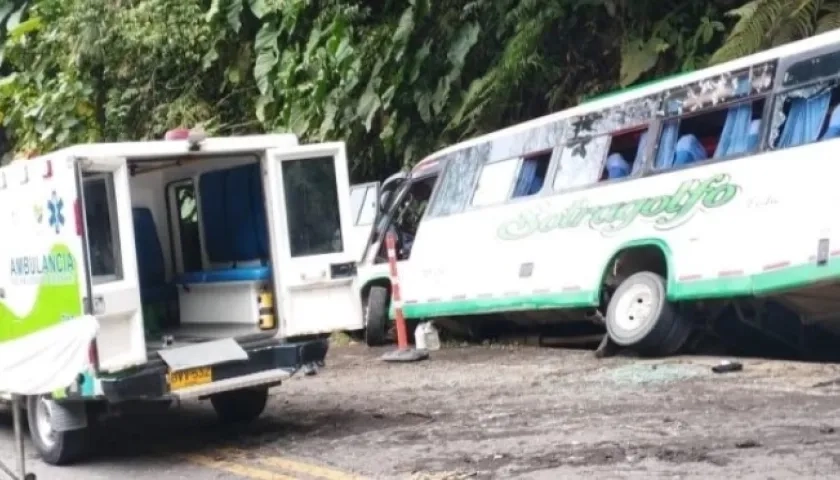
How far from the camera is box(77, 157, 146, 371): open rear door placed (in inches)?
321

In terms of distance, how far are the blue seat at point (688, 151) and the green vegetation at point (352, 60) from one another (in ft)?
5.41

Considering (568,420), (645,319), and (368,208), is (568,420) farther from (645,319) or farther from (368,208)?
(368,208)

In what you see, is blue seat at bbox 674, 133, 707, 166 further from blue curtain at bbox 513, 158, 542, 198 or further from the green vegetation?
blue curtain at bbox 513, 158, 542, 198

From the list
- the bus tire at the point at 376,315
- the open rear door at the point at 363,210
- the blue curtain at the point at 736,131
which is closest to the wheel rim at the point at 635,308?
the blue curtain at the point at 736,131

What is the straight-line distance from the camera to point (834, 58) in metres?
9.71

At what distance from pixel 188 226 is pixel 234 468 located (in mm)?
2874

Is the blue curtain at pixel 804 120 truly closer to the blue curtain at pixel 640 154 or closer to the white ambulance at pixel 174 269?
the blue curtain at pixel 640 154

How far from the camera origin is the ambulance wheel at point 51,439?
8.84m

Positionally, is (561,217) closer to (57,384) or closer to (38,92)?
(57,384)

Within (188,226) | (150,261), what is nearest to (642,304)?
(188,226)

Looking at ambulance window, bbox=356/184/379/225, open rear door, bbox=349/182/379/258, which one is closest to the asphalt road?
open rear door, bbox=349/182/379/258

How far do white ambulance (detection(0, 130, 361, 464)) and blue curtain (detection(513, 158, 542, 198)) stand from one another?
3.81 m

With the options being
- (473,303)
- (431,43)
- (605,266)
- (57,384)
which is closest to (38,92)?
(431,43)

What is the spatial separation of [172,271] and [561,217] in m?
3.92
